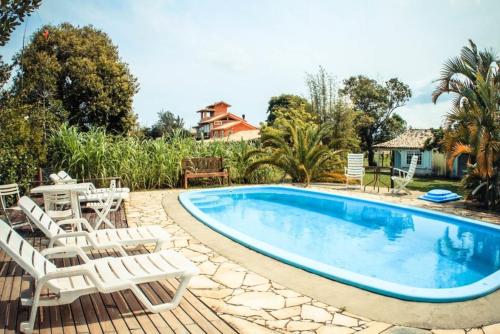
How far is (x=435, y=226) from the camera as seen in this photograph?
8.82 m

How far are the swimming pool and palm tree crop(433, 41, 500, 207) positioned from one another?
79.2 inches

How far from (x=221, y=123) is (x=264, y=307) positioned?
226 ft

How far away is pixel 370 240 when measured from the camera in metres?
8.12

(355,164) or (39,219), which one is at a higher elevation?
(355,164)

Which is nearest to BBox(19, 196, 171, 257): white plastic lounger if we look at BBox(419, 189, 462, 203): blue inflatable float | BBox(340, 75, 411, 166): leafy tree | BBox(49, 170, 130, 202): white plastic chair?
BBox(49, 170, 130, 202): white plastic chair

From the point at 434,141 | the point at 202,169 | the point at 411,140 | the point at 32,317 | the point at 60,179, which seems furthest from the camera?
the point at 411,140

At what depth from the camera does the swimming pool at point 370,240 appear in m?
4.83

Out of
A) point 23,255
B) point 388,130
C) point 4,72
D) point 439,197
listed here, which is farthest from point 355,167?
point 388,130

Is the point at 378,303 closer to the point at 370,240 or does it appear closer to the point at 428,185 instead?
the point at 370,240

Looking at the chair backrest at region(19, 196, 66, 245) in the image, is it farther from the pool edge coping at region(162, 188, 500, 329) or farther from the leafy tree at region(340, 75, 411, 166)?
the leafy tree at region(340, 75, 411, 166)

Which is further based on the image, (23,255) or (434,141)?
(434,141)

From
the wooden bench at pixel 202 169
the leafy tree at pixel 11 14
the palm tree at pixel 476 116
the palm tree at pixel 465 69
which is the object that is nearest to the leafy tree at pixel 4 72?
the leafy tree at pixel 11 14

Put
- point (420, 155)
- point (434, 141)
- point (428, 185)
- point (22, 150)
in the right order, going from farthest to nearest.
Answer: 1. point (420, 155)
2. point (434, 141)
3. point (428, 185)
4. point (22, 150)

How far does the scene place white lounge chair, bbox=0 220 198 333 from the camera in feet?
10.2
